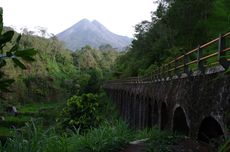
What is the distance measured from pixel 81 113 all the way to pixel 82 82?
58.8 ft

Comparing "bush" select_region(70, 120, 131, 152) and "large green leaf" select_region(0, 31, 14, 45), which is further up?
"large green leaf" select_region(0, 31, 14, 45)

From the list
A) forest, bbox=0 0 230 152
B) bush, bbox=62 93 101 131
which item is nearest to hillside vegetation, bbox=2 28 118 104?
forest, bbox=0 0 230 152

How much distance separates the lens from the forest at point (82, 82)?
6.26 meters

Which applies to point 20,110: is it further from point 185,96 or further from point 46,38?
point 185,96

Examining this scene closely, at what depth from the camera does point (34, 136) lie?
6328 mm

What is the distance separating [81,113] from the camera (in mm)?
31078

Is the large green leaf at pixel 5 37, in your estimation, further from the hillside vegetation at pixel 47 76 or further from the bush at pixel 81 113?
the hillside vegetation at pixel 47 76

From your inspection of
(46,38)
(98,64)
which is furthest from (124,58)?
(98,64)

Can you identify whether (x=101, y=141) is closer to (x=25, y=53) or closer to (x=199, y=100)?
(x=199, y=100)

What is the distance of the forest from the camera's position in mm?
6262

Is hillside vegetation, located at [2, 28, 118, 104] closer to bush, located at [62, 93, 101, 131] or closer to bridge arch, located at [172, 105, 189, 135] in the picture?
bush, located at [62, 93, 101, 131]

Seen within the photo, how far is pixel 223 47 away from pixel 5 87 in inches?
201

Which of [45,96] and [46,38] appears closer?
[45,96]

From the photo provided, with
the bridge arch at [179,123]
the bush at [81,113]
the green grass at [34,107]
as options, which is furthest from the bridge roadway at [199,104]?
the green grass at [34,107]
